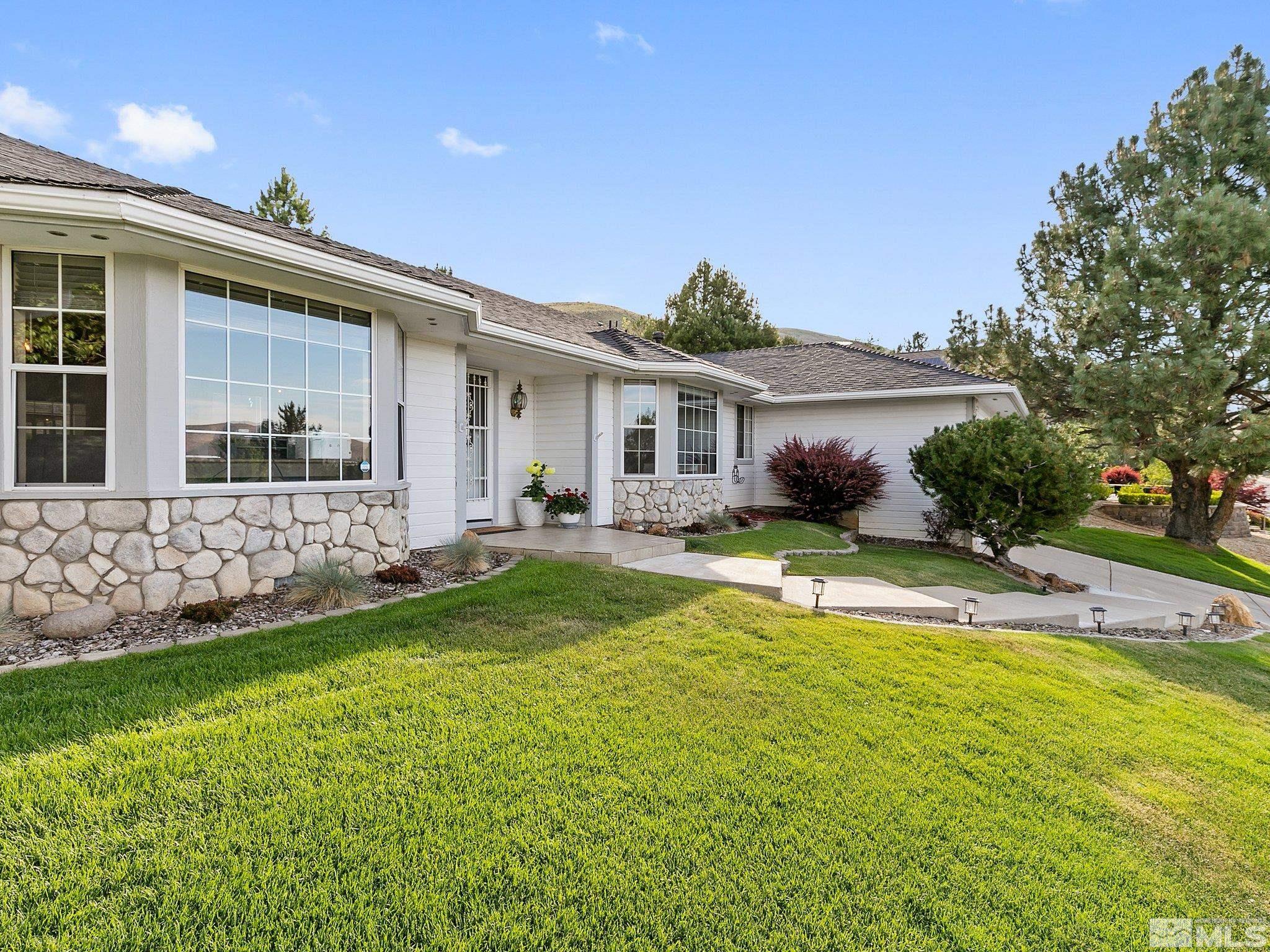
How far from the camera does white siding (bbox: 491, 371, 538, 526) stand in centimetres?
965

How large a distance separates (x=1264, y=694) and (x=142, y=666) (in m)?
8.57

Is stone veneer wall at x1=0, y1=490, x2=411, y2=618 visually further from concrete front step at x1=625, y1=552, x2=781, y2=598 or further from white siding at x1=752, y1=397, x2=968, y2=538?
white siding at x1=752, y1=397, x2=968, y2=538

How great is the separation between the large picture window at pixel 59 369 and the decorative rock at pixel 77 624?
1016mm

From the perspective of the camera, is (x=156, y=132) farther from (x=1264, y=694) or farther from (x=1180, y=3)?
(x=1264, y=694)

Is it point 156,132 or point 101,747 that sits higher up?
point 156,132

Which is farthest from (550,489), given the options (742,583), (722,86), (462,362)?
(722,86)

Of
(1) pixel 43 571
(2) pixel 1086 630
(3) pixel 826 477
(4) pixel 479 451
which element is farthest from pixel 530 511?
(2) pixel 1086 630

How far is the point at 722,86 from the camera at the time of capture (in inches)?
400

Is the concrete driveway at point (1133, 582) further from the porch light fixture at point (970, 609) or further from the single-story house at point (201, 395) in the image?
the single-story house at point (201, 395)

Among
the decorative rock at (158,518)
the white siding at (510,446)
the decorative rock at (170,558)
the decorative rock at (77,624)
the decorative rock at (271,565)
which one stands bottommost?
the decorative rock at (77,624)

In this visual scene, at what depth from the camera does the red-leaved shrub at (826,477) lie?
1238 centimetres

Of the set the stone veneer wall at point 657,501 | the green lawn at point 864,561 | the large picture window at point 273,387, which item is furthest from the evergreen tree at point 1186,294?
the large picture window at point 273,387

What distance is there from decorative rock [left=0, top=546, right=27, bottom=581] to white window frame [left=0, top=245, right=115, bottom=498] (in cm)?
45

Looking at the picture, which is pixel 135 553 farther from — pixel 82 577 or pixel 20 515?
pixel 20 515
